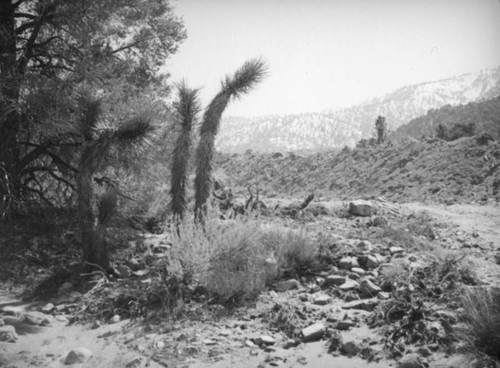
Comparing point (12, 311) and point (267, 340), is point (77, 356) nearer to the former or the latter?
point (12, 311)

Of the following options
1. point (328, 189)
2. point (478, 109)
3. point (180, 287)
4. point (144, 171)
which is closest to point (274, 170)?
point (328, 189)

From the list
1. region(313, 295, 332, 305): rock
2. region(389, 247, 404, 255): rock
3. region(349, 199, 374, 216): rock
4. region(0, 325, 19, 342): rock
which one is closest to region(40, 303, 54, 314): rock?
region(0, 325, 19, 342): rock

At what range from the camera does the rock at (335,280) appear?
543 centimetres

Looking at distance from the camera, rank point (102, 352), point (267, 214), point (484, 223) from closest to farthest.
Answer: point (102, 352), point (267, 214), point (484, 223)

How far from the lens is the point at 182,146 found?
9023 mm

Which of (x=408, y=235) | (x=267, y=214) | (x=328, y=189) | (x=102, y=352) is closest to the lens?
(x=102, y=352)

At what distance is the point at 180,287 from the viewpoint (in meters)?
5.14

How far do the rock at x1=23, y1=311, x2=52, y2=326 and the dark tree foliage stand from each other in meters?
2.76

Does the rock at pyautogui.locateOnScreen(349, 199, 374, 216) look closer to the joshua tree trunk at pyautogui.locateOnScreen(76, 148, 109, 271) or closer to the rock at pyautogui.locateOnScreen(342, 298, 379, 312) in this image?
the rock at pyautogui.locateOnScreen(342, 298, 379, 312)

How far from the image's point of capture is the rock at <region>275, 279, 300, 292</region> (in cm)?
543

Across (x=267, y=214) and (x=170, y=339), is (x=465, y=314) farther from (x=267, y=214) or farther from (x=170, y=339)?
(x=267, y=214)

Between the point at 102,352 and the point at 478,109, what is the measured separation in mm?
59304

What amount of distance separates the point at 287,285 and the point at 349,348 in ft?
5.91

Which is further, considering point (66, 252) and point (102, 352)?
point (66, 252)
